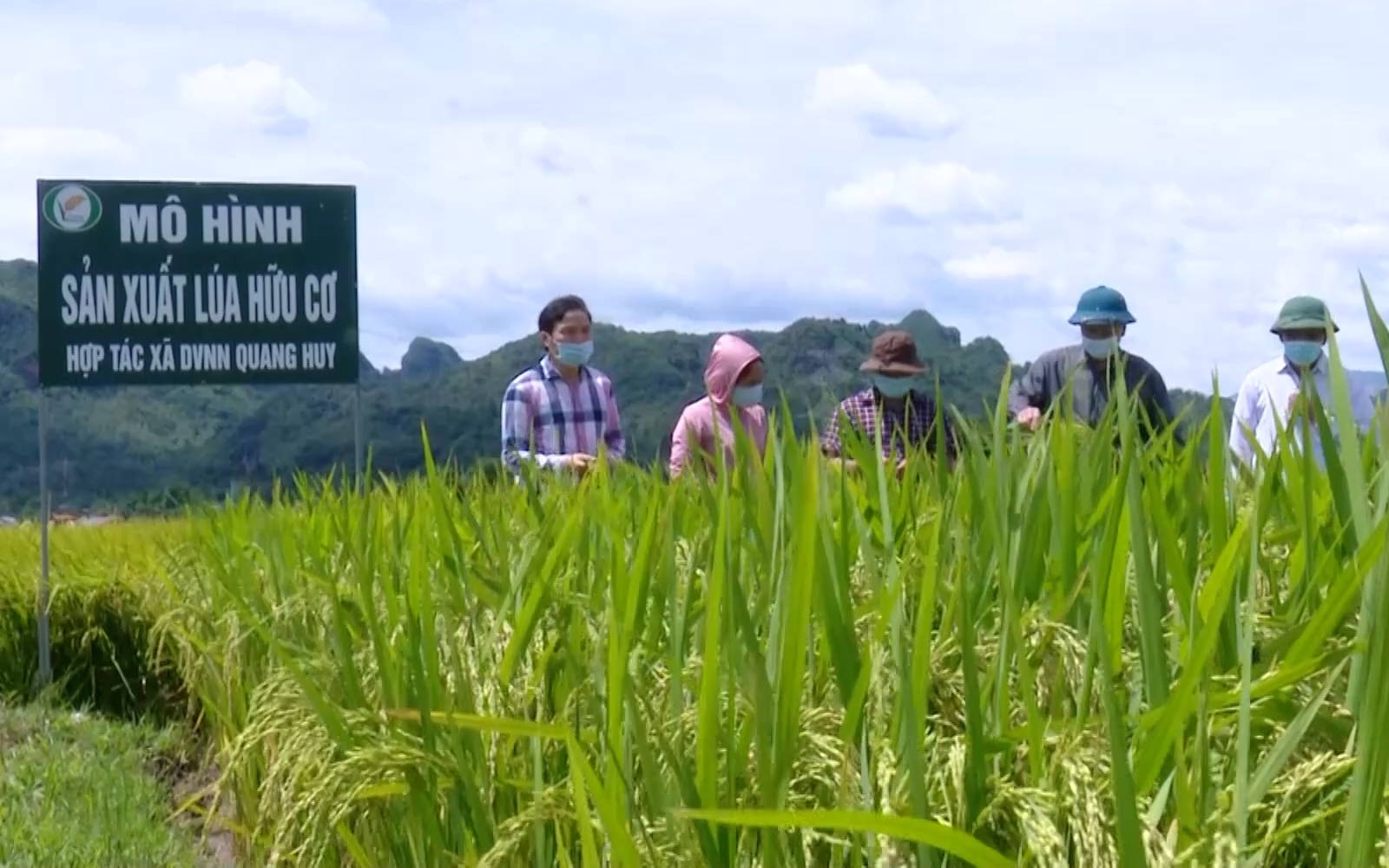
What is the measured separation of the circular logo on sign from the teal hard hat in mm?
4884

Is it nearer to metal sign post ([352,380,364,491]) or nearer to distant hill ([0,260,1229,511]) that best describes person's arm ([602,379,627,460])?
distant hill ([0,260,1229,511])

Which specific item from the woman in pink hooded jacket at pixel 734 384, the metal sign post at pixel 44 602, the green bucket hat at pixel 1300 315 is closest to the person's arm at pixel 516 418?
the woman in pink hooded jacket at pixel 734 384

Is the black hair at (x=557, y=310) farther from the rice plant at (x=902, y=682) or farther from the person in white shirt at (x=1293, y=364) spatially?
the rice plant at (x=902, y=682)

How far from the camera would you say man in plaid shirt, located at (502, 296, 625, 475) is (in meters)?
6.43

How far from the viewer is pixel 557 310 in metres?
6.67

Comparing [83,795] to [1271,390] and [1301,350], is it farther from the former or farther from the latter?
[1301,350]

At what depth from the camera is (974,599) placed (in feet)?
6.17

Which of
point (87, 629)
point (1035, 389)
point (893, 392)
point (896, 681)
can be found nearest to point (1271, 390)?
point (1035, 389)

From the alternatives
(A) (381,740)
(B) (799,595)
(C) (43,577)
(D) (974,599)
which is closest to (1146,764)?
(B) (799,595)

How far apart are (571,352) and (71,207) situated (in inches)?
123

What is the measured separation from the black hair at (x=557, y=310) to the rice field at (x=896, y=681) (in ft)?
12.2

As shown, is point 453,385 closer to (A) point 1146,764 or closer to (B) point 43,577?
(B) point 43,577

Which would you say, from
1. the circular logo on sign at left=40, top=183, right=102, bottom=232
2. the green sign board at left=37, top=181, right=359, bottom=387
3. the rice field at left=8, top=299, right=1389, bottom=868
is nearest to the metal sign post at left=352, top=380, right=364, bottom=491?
the green sign board at left=37, top=181, right=359, bottom=387

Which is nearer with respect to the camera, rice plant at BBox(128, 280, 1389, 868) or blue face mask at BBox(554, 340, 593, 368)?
rice plant at BBox(128, 280, 1389, 868)
